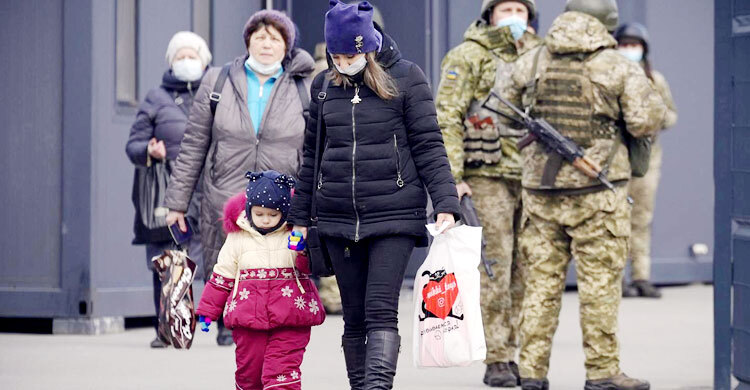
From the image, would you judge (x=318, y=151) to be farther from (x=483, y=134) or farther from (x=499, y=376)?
(x=499, y=376)

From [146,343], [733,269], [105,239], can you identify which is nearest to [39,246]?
[105,239]

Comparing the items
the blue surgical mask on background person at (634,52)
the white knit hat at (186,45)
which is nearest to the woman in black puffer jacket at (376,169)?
the white knit hat at (186,45)

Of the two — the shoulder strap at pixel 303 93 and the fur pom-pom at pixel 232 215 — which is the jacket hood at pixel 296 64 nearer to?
the shoulder strap at pixel 303 93

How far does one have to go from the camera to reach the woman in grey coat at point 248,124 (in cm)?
788

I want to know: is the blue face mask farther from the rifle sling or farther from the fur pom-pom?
the fur pom-pom

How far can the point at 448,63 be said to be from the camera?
27.4ft

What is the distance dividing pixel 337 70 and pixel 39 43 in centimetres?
517

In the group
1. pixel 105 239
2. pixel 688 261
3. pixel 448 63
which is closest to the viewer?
pixel 448 63

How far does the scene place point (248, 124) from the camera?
25.9ft

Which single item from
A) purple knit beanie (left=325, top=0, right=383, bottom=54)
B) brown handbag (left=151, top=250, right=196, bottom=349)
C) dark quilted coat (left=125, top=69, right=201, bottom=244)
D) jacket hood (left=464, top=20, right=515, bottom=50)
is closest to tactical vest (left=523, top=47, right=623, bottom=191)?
jacket hood (left=464, top=20, right=515, bottom=50)

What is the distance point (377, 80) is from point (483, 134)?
2.03m

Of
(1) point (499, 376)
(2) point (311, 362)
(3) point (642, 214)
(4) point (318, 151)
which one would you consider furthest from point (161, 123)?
(3) point (642, 214)

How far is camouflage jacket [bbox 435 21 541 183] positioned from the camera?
820 centimetres

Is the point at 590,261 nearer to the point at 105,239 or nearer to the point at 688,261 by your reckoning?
the point at 105,239
